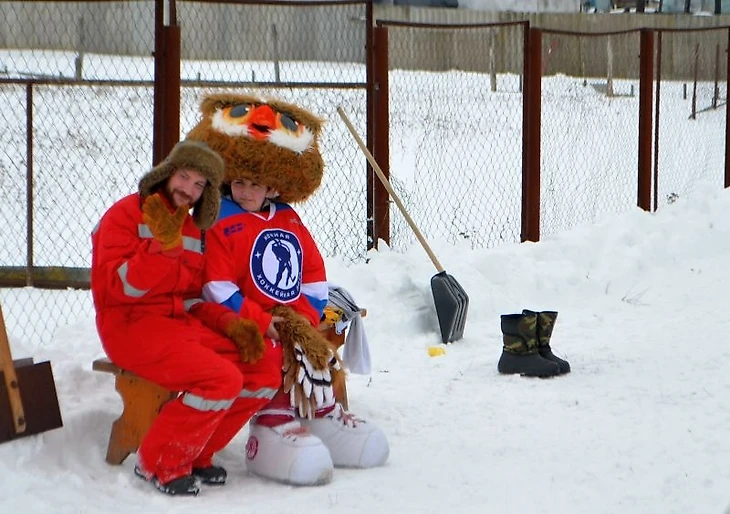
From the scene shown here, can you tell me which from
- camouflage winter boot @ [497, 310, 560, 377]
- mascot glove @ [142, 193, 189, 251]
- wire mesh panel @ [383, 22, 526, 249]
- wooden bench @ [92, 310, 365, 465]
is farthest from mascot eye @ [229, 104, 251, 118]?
wire mesh panel @ [383, 22, 526, 249]

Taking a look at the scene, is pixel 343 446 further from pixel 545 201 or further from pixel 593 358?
pixel 545 201

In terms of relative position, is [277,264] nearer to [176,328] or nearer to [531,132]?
[176,328]

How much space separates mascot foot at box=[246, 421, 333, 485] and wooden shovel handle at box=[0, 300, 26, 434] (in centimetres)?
89

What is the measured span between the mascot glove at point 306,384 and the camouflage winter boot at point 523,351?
1.82 metres

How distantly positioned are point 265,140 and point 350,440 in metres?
1.27

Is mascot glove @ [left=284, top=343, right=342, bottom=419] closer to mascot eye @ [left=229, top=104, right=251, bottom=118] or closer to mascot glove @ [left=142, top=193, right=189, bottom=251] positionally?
mascot glove @ [left=142, top=193, right=189, bottom=251]

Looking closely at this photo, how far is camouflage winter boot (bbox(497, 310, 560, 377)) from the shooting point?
5953 millimetres

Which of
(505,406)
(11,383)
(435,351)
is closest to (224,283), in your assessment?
(11,383)

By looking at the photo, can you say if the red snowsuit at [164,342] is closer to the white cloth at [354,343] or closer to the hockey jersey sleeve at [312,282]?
the hockey jersey sleeve at [312,282]

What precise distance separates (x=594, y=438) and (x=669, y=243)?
5044 millimetres

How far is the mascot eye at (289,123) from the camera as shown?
4.59 meters

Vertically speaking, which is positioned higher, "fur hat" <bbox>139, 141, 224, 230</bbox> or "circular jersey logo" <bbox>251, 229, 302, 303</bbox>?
"fur hat" <bbox>139, 141, 224, 230</bbox>

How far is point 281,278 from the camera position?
4496mm

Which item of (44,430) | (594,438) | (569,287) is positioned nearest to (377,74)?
(569,287)
